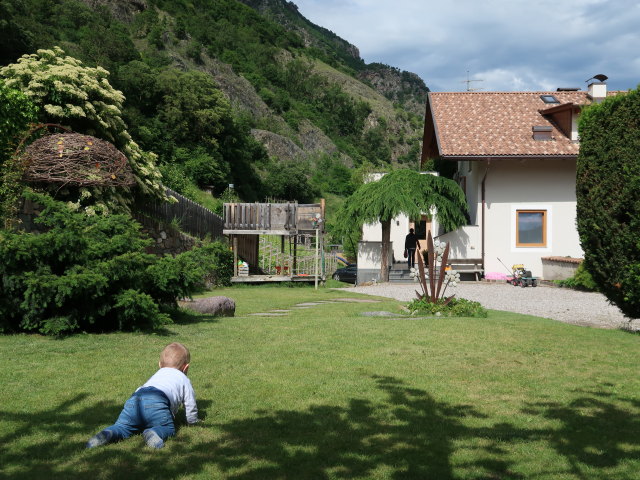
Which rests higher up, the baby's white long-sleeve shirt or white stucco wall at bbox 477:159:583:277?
white stucco wall at bbox 477:159:583:277

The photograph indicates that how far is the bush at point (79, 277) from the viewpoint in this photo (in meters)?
7.68

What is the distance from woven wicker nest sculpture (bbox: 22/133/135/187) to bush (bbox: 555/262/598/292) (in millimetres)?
14254

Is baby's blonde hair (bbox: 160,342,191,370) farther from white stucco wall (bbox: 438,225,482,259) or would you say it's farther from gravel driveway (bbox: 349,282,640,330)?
white stucco wall (bbox: 438,225,482,259)

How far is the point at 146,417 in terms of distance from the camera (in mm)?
4168

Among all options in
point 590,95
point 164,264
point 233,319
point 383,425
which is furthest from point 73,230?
point 590,95

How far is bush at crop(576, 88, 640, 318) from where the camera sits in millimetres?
9320

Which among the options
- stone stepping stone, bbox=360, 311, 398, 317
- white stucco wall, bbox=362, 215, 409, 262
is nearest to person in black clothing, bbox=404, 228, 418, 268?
white stucco wall, bbox=362, 215, 409, 262

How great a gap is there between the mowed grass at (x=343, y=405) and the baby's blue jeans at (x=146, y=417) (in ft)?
0.35

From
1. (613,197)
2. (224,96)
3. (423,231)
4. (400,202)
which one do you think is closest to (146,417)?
(613,197)

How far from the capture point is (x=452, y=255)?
23703 millimetres

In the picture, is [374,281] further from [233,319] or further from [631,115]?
[631,115]

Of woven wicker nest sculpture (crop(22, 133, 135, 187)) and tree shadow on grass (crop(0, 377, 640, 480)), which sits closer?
tree shadow on grass (crop(0, 377, 640, 480))

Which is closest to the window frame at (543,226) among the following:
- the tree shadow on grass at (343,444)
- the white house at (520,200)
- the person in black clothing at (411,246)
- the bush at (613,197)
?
the white house at (520,200)

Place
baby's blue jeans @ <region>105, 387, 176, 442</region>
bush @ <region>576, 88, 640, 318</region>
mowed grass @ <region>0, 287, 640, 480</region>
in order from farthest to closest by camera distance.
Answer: bush @ <region>576, 88, 640, 318</region> < baby's blue jeans @ <region>105, 387, 176, 442</region> < mowed grass @ <region>0, 287, 640, 480</region>
